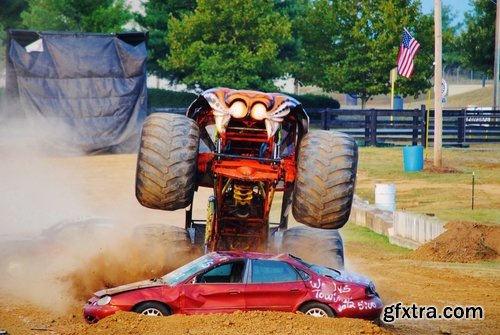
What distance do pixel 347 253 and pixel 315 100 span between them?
48544 mm

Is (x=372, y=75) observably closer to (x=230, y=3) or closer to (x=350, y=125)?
(x=230, y=3)

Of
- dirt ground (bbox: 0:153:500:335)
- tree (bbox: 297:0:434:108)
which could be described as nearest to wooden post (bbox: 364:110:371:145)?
tree (bbox: 297:0:434:108)

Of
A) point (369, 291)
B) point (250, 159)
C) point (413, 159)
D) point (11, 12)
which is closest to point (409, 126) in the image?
point (413, 159)

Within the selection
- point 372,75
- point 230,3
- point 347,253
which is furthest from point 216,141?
point 372,75

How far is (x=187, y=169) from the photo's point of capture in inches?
591

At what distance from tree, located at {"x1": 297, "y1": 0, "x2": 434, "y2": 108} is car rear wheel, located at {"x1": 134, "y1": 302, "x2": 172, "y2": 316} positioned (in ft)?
172

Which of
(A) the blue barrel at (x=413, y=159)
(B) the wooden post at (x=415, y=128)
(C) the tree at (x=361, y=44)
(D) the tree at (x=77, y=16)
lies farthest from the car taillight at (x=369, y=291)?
(C) the tree at (x=361, y=44)

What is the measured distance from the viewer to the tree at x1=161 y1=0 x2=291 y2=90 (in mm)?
61781

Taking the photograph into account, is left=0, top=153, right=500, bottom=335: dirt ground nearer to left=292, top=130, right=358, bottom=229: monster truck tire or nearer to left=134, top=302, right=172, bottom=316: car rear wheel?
left=134, top=302, right=172, bottom=316: car rear wheel

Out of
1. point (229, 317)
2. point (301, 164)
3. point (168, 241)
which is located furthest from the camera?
point (168, 241)

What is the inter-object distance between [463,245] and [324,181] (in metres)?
7.42

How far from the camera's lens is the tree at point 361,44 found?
65.6 m

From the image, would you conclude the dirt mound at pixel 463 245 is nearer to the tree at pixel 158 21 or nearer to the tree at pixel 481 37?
the tree at pixel 158 21

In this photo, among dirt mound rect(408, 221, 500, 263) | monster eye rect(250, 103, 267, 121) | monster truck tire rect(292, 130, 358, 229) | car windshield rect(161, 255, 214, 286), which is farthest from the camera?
dirt mound rect(408, 221, 500, 263)
